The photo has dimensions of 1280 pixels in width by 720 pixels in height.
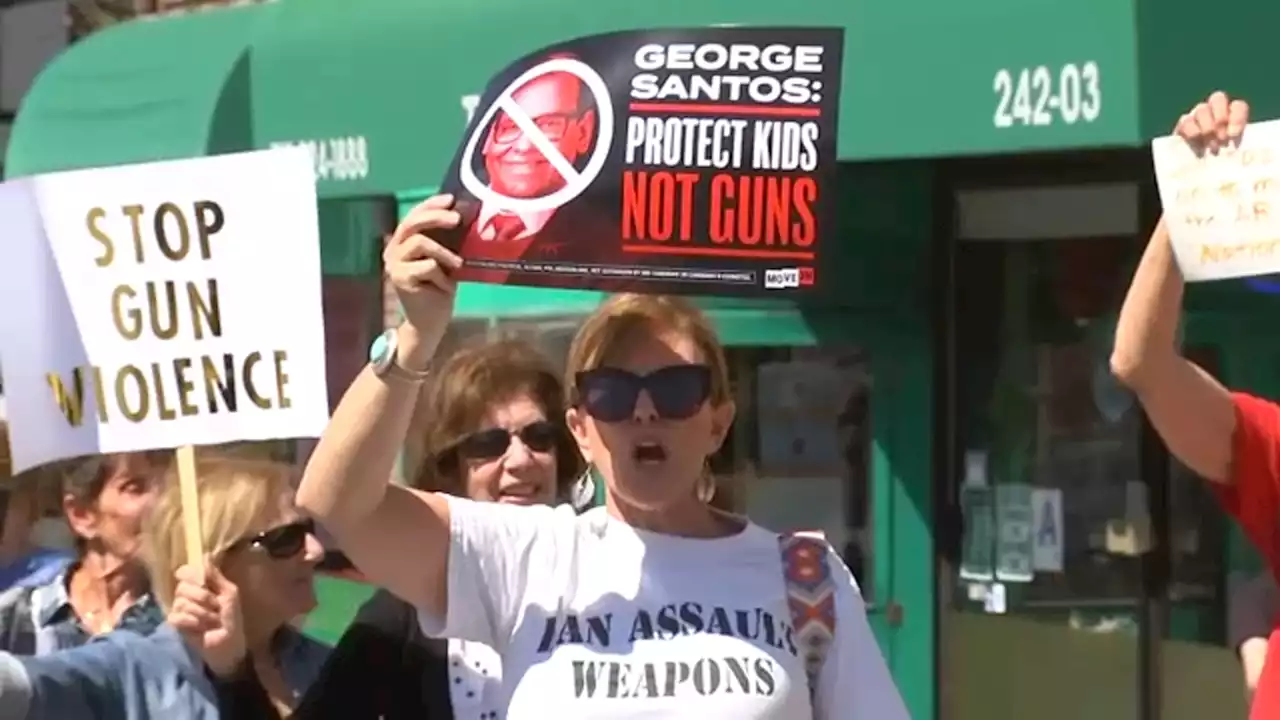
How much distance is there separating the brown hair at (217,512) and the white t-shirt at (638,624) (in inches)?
18.0

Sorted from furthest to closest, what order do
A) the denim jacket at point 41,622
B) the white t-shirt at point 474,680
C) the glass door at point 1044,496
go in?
1. the glass door at point 1044,496
2. the denim jacket at point 41,622
3. the white t-shirt at point 474,680

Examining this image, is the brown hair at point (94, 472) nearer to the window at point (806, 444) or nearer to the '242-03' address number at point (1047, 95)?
the '242-03' address number at point (1047, 95)

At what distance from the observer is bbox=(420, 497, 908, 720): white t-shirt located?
2.57m

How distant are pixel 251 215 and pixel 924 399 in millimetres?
3558

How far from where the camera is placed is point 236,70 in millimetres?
7250

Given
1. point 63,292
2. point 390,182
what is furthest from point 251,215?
point 390,182

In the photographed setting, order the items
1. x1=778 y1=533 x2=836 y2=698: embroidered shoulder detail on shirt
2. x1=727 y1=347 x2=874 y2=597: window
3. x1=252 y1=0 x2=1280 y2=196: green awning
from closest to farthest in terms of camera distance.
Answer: x1=778 y1=533 x2=836 y2=698: embroidered shoulder detail on shirt < x1=252 y1=0 x2=1280 y2=196: green awning < x1=727 y1=347 x2=874 y2=597: window

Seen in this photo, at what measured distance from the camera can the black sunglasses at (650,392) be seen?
2691mm

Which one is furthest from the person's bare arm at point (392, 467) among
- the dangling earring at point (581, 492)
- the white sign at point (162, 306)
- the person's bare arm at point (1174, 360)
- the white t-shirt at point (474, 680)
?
the person's bare arm at point (1174, 360)

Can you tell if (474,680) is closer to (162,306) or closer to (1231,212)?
(162,306)

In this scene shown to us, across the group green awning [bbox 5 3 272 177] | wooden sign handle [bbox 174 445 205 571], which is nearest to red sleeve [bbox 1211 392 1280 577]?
wooden sign handle [bbox 174 445 205 571]

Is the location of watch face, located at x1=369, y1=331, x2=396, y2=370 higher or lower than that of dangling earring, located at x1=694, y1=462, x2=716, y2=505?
higher

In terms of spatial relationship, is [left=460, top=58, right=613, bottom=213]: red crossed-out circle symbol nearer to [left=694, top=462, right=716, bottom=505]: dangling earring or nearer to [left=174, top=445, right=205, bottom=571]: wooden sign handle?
[left=694, top=462, right=716, bottom=505]: dangling earring

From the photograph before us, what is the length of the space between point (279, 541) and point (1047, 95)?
2.62 meters
